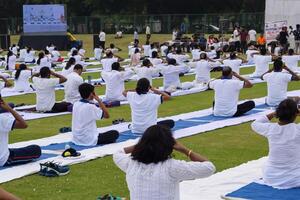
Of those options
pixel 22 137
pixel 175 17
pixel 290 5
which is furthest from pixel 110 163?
pixel 175 17

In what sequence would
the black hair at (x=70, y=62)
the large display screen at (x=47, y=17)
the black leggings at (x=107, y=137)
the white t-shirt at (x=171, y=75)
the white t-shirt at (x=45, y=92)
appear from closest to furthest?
the black leggings at (x=107, y=137) → the white t-shirt at (x=45, y=92) → the white t-shirt at (x=171, y=75) → the black hair at (x=70, y=62) → the large display screen at (x=47, y=17)

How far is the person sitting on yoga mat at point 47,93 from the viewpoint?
14.5 m

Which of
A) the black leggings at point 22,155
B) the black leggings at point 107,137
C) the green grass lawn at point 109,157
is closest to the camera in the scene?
the green grass lawn at point 109,157

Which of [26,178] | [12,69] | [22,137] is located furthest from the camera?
[12,69]

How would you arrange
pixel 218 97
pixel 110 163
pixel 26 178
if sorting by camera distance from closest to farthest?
pixel 26 178, pixel 110 163, pixel 218 97

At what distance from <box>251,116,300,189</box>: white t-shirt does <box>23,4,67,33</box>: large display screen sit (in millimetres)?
33558

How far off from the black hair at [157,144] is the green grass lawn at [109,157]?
9.05 ft

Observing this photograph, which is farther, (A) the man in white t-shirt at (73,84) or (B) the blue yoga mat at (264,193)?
(A) the man in white t-shirt at (73,84)

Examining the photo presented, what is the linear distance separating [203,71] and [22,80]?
544 centimetres

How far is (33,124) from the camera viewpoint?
523 inches

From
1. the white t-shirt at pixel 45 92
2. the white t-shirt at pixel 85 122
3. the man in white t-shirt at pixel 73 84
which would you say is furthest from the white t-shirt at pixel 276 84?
the white t-shirt at pixel 85 122

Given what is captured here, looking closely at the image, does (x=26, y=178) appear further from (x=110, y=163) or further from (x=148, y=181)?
(x=148, y=181)

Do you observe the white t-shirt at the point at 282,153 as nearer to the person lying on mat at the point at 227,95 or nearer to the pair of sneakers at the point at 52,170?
the pair of sneakers at the point at 52,170

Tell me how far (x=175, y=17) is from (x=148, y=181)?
48.3m
